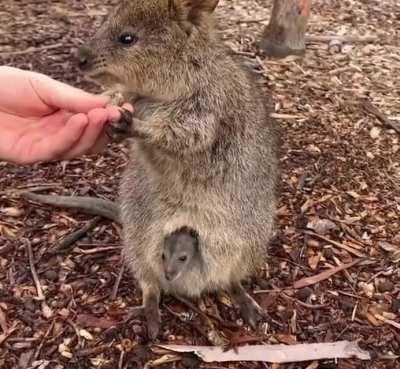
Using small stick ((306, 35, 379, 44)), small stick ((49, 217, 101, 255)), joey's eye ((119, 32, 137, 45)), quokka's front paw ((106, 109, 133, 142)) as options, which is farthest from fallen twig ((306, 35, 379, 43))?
quokka's front paw ((106, 109, 133, 142))

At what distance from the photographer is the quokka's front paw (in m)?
2.67

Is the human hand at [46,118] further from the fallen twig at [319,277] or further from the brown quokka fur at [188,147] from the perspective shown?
the fallen twig at [319,277]

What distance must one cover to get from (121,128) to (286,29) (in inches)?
126

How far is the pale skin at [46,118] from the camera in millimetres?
2719

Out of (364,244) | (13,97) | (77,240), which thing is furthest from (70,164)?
(364,244)

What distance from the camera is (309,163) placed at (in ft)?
14.4

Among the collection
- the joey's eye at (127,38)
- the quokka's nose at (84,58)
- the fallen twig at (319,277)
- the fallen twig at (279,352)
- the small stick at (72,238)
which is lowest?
the fallen twig at (279,352)

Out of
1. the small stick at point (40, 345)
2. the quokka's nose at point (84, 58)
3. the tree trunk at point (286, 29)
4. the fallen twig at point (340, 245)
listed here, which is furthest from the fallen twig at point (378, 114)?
the small stick at point (40, 345)

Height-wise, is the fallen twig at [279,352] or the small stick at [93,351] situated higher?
the small stick at [93,351]

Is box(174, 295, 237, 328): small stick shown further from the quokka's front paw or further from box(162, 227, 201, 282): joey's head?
the quokka's front paw

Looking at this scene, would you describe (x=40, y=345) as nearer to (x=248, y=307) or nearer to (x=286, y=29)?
(x=248, y=307)

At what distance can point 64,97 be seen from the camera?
2.87m

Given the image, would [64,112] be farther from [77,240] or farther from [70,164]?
[70,164]

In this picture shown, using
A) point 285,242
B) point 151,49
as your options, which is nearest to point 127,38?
point 151,49
